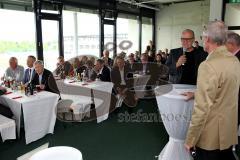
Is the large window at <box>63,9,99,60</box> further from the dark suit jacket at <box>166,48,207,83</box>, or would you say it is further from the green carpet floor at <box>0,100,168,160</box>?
the dark suit jacket at <box>166,48,207,83</box>

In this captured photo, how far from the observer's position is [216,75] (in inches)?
57.1

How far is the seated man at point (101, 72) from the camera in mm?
4810

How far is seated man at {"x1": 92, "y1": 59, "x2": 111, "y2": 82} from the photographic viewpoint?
481 centimetres

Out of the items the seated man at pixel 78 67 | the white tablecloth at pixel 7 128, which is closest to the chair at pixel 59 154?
the white tablecloth at pixel 7 128

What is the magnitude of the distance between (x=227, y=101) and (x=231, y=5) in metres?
4.56

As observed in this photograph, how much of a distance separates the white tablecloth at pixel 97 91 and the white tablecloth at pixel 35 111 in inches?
31.5

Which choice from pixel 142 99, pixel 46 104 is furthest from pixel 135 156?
pixel 142 99

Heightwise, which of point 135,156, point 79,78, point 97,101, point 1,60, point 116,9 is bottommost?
point 135,156

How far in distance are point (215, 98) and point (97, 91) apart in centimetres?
306

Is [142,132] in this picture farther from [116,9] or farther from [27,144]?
[116,9]

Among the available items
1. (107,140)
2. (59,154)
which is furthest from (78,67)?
(59,154)

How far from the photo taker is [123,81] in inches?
202

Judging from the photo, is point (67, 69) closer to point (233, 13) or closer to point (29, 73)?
point (29, 73)

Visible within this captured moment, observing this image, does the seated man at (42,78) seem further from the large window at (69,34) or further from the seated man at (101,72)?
the large window at (69,34)
